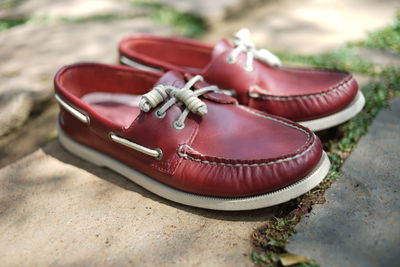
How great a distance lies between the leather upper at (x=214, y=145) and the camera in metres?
1.50

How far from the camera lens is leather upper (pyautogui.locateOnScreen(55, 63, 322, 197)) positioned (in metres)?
1.50

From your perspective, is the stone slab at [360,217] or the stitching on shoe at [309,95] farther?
the stitching on shoe at [309,95]

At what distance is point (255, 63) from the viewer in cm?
197

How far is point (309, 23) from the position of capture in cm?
308

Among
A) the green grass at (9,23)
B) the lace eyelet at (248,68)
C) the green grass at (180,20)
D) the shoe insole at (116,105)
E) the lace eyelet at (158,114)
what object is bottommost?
the green grass at (9,23)

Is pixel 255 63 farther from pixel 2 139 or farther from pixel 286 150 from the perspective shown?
pixel 2 139

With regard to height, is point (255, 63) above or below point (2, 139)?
above

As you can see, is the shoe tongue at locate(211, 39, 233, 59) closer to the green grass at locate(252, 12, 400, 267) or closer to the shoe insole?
the shoe insole

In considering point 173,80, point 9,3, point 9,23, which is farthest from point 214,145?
point 9,3

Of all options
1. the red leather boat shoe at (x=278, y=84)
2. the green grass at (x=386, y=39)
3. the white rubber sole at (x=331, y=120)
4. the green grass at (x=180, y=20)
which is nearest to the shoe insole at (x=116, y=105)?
the red leather boat shoe at (x=278, y=84)

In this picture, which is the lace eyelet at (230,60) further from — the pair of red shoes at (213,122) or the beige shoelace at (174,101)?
the beige shoelace at (174,101)

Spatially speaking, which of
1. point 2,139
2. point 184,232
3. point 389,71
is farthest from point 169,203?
point 389,71

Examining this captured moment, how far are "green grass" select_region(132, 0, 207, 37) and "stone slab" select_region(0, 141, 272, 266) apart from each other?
1.52 m

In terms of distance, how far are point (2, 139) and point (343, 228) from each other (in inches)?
60.5
